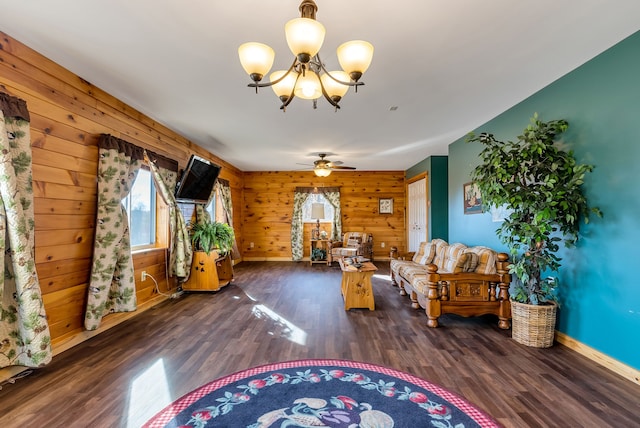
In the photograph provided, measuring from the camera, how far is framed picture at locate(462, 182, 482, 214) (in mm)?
4162

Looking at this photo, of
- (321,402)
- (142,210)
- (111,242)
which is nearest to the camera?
(321,402)

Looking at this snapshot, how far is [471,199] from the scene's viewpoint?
4367 mm

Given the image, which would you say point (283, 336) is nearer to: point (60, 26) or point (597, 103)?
point (60, 26)

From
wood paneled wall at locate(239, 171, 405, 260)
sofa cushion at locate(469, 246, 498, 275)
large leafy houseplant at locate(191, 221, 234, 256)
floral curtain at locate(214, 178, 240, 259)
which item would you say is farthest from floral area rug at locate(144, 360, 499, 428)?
wood paneled wall at locate(239, 171, 405, 260)

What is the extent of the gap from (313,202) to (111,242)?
218 inches

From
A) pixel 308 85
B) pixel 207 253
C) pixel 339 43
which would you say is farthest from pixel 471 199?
pixel 207 253

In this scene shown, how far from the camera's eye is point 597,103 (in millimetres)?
2441

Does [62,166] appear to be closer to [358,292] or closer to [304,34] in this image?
[304,34]

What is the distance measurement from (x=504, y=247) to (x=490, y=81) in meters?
1.96

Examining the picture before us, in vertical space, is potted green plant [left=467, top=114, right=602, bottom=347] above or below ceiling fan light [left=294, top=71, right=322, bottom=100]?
below

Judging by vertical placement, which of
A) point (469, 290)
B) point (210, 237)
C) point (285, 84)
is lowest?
point (469, 290)

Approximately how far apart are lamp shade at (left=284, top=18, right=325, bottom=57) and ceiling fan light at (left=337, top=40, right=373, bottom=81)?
0.18 metres

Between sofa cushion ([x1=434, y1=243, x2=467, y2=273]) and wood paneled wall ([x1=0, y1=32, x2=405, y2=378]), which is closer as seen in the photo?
wood paneled wall ([x1=0, y1=32, x2=405, y2=378])

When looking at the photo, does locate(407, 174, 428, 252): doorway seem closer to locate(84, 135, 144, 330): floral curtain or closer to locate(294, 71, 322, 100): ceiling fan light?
locate(294, 71, 322, 100): ceiling fan light
